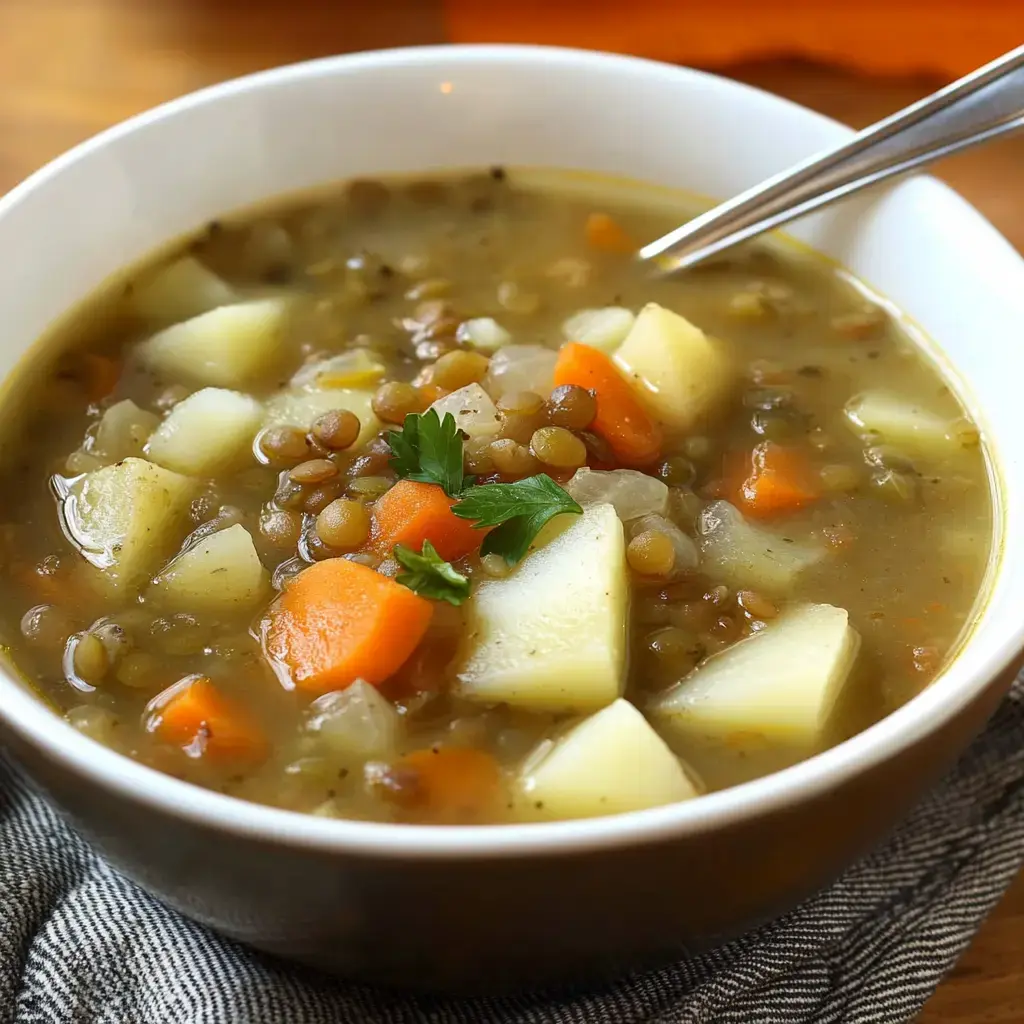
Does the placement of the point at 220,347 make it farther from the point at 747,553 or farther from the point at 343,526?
the point at 747,553

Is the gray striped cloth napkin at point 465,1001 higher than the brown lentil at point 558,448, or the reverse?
the brown lentil at point 558,448

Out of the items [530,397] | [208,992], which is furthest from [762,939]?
[530,397]

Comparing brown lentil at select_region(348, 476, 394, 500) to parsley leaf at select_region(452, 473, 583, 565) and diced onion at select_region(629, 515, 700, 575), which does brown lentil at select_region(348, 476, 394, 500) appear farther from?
diced onion at select_region(629, 515, 700, 575)

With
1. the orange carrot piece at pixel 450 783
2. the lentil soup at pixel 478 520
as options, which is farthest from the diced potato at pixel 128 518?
the orange carrot piece at pixel 450 783

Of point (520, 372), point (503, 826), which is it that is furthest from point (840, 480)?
point (503, 826)

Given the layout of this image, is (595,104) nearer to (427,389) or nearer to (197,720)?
(427,389)

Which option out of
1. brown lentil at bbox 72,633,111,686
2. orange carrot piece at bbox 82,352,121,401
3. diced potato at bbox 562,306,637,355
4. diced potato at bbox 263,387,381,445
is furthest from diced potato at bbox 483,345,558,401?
brown lentil at bbox 72,633,111,686

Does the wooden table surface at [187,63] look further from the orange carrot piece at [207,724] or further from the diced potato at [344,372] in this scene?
the orange carrot piece at [207,724]
